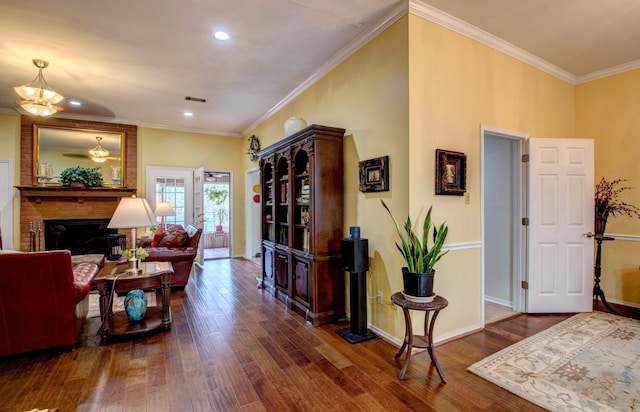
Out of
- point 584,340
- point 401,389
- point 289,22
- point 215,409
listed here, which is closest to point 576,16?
point 289,22

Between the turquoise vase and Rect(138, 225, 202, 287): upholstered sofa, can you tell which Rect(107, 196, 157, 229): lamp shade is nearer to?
the turquoise vase

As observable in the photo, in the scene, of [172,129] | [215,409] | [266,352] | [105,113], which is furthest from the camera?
[172,129]

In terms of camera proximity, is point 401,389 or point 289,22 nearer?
point 401,389

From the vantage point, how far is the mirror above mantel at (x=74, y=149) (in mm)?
5738

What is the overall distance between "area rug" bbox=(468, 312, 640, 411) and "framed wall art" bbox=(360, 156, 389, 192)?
168cm

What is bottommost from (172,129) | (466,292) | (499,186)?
(466,292)

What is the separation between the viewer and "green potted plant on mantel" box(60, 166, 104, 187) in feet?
19.0

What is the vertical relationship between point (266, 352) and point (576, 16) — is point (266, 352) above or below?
below

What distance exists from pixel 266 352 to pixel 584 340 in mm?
2972

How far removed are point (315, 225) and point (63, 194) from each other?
5.37 metres

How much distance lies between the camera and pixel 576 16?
2797mm

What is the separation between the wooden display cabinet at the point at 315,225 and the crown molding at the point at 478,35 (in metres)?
1.34

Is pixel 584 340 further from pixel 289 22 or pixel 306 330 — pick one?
pixel 289 22

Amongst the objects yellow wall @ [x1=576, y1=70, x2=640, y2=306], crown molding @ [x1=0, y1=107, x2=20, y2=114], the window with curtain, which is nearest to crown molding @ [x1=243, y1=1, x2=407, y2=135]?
the window with curtain
